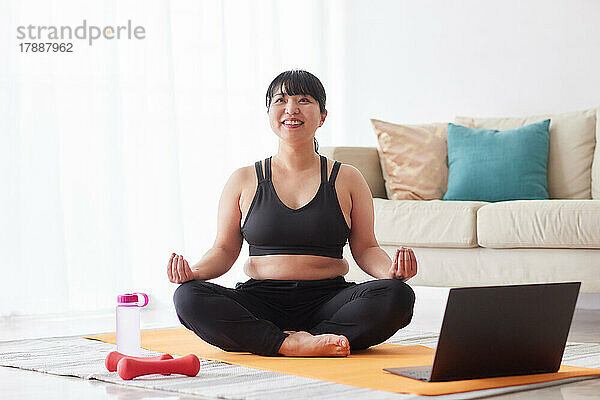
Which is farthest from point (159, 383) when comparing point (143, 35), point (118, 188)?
point (143, 35)

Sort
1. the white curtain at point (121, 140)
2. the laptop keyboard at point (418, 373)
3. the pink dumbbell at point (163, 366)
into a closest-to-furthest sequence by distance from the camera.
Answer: the laptop keyboard at point (418, 373) < the pink dumbbell at point (163, 366) < the white curtain at point (121, 140)

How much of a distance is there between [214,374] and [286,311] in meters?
0.40

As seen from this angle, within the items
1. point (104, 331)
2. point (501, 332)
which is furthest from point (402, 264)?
point (104, 331)

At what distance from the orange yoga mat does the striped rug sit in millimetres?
34

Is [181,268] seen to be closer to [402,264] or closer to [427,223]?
[402,264]

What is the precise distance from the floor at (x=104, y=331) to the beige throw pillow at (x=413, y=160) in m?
0.52

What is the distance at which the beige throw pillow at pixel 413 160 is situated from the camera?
3.98 meters

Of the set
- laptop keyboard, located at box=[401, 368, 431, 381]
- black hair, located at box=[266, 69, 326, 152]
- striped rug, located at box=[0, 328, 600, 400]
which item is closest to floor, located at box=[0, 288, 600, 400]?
striped rug, located at box=[0, 328, 600, 400]

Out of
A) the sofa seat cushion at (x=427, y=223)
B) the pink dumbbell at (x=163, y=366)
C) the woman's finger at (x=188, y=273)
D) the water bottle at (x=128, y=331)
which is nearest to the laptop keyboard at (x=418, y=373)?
the pink dumbbell at (x=163, y=366)

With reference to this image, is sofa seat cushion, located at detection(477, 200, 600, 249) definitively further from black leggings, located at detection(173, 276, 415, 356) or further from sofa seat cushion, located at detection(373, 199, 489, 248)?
black leggings, located at detection(173, 276, 415, 356)

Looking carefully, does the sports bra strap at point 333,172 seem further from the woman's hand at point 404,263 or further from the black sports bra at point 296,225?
the woman's hand at point 404,263

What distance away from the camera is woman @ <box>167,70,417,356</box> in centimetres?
225

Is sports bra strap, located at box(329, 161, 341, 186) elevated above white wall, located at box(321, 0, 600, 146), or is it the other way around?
white wall, located at box(321, 0, 600, 146)

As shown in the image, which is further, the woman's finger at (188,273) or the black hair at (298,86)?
the black hair at (298,86)
